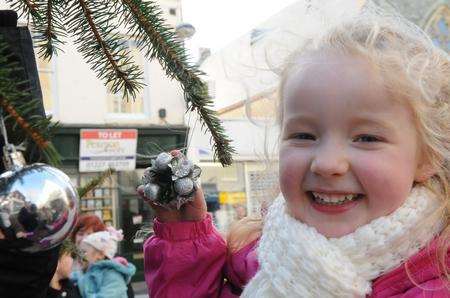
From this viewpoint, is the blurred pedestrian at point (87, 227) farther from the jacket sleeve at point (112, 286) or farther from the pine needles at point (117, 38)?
the pine needles at point (117, 38)

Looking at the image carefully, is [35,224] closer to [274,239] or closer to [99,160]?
[274,239]

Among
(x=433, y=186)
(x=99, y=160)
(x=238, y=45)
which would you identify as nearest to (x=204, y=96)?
(x=433, y=186)

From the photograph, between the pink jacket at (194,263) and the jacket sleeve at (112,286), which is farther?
the jacket sleeve at (112,286)

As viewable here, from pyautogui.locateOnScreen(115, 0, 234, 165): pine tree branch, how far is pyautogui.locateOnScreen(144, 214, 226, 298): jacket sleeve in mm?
419

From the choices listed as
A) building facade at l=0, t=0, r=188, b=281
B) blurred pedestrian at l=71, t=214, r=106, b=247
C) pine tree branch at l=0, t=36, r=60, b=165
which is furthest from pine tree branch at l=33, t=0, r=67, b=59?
building facade at l=0, t=0, r=188, b=281

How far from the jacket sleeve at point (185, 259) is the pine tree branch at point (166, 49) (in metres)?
0.42

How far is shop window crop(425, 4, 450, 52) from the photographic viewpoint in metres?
5.63

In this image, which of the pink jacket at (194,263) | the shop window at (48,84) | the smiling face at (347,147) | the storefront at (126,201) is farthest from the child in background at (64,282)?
the shop window at (48,84)

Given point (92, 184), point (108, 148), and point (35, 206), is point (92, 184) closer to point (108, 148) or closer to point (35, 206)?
point (35, 206)

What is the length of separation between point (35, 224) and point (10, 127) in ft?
0.39

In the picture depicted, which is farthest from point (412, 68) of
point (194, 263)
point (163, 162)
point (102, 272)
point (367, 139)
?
point (102, 272)

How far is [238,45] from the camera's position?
66.7 inches

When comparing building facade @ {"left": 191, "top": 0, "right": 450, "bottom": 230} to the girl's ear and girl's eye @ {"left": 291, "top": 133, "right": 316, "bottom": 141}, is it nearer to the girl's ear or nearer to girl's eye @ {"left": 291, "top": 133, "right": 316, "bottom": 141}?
girl's eye @ {"left": 291, "top": 133, "right": 316, "bottom": 141}

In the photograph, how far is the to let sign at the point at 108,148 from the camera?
30.6ft
